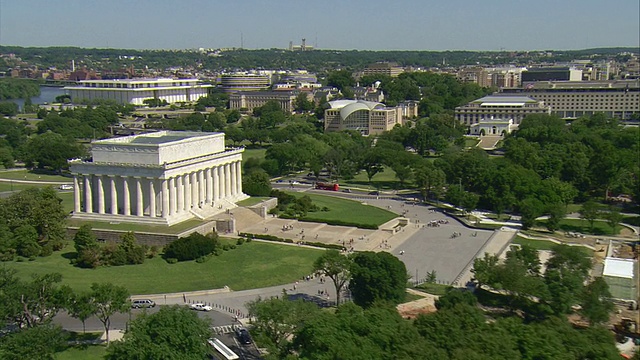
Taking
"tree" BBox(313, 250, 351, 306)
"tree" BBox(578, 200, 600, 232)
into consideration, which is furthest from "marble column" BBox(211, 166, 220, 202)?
"tree" BBox(578, 200, 600, 232)

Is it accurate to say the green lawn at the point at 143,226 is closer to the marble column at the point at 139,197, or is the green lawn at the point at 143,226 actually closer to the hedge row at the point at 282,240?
the marble column at the point at 139,197

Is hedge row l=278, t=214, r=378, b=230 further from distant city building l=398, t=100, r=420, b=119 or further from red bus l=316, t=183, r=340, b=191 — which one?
distant city building l=398, t=100, r=420, b=119

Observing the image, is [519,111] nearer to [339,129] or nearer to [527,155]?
[339,129]

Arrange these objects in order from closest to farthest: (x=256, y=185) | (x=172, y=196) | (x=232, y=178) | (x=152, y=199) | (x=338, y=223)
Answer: (x=152, y=199) < (x=172, y=196) < (x=338, y=223) < (x=232, y=178) < (x=256, y=185)

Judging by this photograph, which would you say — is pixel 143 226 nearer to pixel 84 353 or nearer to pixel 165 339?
pixel 84 353

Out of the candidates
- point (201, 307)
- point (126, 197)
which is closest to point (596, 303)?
point (201, 307)

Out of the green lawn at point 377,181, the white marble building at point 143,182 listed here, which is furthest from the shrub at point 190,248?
the green lawn at point 377,181
